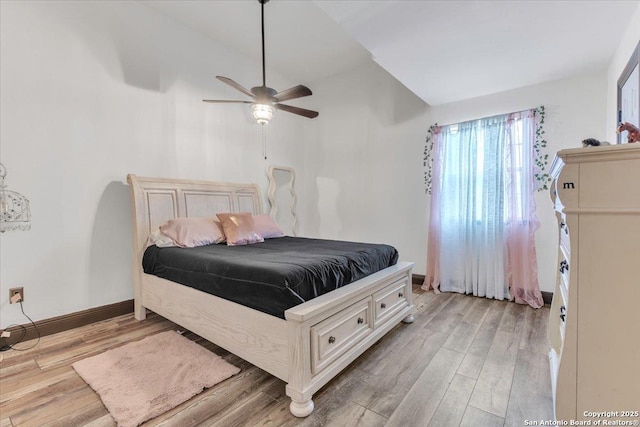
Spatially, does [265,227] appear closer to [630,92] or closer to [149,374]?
[149,374]

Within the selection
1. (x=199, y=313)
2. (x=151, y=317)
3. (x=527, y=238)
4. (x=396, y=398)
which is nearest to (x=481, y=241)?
(x=527, y=238)

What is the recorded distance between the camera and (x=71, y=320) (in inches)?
96.7

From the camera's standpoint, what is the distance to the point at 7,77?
217cm

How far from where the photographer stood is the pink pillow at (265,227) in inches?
131

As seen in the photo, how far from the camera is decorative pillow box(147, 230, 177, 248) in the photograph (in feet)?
8.52

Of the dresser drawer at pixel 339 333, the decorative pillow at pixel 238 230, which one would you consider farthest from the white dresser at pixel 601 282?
the decorative pillow at pixel 238 230

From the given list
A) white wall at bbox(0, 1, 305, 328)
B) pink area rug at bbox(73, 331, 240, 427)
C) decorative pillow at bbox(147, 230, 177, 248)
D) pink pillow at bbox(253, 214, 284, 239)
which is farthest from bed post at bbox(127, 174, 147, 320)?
pink pillow at bbox(253, 214, 284, 239)

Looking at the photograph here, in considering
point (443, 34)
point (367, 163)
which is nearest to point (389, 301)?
point (443, 34)

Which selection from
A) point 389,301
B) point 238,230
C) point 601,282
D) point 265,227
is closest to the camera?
point 601,282

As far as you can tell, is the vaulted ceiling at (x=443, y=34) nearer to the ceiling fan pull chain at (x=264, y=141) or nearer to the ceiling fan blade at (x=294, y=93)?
the ceiling fan blade at (x=294, y=93)

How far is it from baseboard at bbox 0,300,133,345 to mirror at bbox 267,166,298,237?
2.16m

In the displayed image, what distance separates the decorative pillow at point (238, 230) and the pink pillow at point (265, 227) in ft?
0.66

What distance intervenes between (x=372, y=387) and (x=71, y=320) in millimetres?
2580

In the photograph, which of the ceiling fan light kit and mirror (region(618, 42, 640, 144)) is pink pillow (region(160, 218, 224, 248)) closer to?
the ceiling fan light kit
